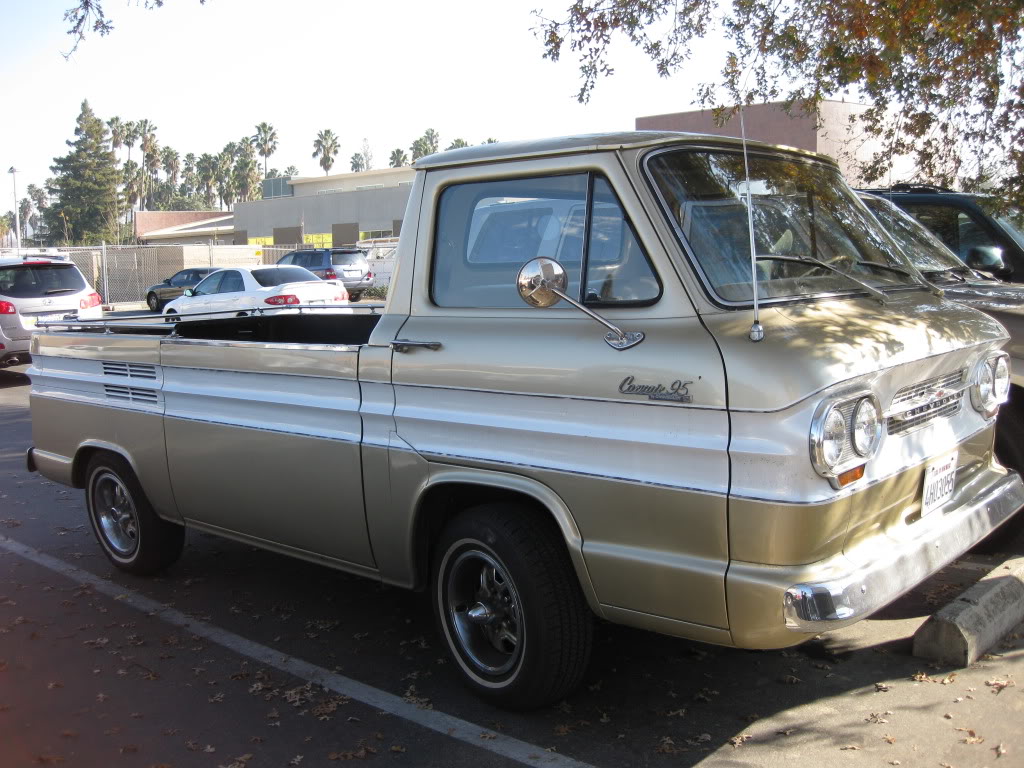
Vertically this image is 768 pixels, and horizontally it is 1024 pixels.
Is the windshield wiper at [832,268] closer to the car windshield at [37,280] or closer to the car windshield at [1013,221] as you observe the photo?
the car windshield at [1013,221]

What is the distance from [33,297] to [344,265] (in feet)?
45.9

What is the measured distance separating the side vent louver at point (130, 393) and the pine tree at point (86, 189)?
8904 cm

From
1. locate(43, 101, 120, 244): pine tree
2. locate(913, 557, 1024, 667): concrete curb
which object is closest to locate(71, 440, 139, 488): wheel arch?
locate(913, 557, 1024, 667): concrete curb

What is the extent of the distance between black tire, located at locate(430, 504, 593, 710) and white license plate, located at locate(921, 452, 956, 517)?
1.39m

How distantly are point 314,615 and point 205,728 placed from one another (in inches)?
51.1

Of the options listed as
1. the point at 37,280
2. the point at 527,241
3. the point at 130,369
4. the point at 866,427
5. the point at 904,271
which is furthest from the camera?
the point at 37,280

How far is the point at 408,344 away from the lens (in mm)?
4188

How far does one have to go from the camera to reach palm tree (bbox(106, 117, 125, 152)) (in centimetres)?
10575

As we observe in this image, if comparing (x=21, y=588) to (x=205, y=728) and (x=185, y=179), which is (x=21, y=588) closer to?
(x=205, y=728)

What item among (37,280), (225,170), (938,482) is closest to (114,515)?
(938,482)

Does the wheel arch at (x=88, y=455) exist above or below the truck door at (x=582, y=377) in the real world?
below

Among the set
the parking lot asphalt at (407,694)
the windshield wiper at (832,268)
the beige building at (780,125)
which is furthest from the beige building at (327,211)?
the windshield wiper at (832,268)

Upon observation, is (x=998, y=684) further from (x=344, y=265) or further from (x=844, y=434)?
(x=344, y=265)

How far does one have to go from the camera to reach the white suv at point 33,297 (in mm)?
15336
